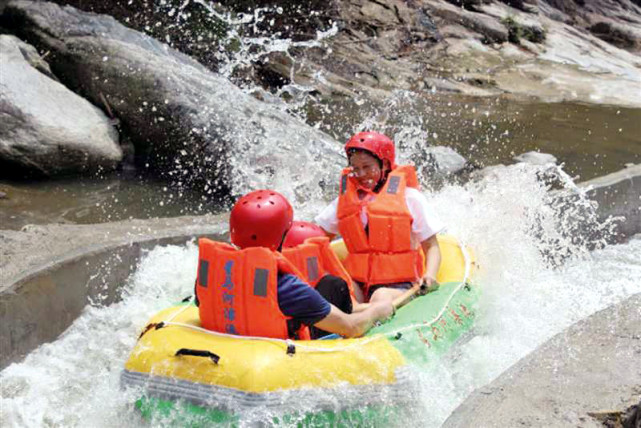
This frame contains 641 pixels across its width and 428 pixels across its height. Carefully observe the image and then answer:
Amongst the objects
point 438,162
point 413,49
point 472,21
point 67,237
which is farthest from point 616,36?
point 67,237

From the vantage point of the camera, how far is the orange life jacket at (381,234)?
15.4 feet

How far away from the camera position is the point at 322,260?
4.18 m

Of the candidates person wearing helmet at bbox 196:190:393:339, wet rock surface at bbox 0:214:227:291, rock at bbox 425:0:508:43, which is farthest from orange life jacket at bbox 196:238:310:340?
rock at bbox 425:0:508:43

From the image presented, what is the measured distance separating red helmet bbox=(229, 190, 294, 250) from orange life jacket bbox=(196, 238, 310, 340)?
7 cm

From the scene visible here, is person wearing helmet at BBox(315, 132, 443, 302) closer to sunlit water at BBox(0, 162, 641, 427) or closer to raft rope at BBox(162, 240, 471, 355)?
raft rope at BBox(162, 240, 471, 355)

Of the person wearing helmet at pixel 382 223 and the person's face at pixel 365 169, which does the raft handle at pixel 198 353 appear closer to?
the person wearing helmet at pixel 382 223

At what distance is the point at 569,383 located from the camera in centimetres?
310

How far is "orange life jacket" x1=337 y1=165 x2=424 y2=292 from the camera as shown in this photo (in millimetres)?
4691

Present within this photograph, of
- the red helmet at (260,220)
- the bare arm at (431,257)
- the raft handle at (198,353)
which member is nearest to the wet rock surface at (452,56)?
the bare arm at (431,257)

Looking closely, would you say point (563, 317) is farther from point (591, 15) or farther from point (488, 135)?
point (591, 15)

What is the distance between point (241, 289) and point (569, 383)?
149 centimetres

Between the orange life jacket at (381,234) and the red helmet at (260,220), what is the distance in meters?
1.16

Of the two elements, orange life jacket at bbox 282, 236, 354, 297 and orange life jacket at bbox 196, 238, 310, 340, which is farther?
orange life jacket at bbox 282, 236, 354, 297

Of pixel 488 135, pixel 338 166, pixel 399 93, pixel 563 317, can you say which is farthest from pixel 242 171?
pixel 399 93
